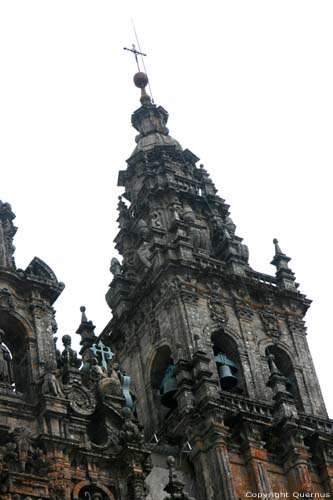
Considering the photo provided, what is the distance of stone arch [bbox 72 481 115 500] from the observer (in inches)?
1217

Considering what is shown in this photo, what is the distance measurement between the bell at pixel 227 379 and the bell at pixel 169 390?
61.1 inches

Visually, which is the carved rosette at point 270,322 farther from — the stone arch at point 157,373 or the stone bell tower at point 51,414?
the stone bell tower at point 51,414

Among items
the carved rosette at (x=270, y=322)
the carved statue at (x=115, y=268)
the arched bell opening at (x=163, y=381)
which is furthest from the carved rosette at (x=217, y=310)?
the carved statue at (x=115, y=268)

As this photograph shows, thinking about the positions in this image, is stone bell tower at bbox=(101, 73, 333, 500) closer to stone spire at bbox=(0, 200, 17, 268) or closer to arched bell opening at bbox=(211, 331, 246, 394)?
arched bell opening at bbox=(211, 331, 246, 394)

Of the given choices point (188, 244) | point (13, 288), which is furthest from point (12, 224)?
point (188, 244)

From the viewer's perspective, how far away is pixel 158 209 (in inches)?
1882

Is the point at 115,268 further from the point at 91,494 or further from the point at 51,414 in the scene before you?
the point at 91,494

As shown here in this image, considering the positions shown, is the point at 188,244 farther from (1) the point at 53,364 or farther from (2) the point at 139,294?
(1) the point at 53,364

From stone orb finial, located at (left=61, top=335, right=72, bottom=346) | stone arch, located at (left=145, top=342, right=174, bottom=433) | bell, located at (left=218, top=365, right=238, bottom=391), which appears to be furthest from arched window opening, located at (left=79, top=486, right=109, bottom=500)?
bell, located at (left=218, top=365, right=238, bottom=391)

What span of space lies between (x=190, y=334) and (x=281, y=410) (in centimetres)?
394

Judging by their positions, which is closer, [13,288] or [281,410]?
[13,288]

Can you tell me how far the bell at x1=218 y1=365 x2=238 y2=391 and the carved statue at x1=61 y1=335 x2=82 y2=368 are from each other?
697 centimetres

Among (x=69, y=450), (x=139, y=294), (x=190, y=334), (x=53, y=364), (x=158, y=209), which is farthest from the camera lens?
(x=158, y=209)

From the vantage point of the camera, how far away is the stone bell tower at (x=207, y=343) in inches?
1453
